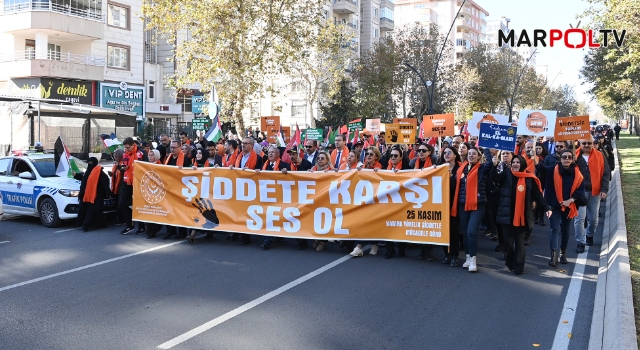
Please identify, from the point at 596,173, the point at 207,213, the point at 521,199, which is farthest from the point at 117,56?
the point at 521,199

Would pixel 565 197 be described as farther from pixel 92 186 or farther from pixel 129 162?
pixel 92 186

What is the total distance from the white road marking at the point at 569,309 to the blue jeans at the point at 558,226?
0.42 meters

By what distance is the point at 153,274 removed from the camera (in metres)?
8.27

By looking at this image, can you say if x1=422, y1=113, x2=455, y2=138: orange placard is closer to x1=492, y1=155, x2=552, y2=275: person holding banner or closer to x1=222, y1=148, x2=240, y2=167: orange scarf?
x1=222, y1=148, x2=240, y2=167: orange scarf

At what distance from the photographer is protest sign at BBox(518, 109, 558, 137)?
13.3 m

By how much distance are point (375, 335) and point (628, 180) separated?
741 inches

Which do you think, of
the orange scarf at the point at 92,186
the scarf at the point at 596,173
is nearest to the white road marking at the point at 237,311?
the scarf at the point at 596,173

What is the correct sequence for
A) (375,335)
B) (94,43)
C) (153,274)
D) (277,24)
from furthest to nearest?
(94,43), (277,24), (153,274), (375,335)

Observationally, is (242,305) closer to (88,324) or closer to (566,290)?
(88,324)

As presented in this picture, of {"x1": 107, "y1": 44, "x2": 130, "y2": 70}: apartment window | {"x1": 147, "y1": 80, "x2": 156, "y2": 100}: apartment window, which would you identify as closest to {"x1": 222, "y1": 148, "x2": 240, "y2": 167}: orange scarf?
{"x1": 107, "y1": 44, "x2": 130, "y2": 70}: apartment window

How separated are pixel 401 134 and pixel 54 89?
23.6 meters

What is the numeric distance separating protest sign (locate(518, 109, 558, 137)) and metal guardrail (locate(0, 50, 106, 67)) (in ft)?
89.5

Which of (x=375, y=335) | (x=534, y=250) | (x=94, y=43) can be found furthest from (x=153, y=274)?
(x=94, y=43)

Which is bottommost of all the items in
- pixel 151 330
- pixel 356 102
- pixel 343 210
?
pixel 151 330
